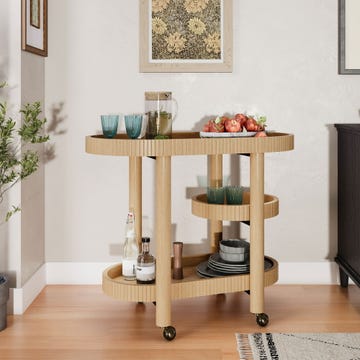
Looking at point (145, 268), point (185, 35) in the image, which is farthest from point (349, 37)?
point (145, 268)

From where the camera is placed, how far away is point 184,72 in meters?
3.50

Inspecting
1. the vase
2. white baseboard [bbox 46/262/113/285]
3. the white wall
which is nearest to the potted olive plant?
the vase

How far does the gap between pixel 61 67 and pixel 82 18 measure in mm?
279

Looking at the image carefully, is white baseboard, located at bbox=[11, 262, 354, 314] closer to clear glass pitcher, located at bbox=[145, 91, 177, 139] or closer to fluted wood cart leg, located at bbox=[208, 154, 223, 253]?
fluted wood cart leg, located at bbox=[208, 154, 223, 253]

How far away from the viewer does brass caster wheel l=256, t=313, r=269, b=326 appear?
2.88 meters

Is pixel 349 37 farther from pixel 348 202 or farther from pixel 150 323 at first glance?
pixel 150 323

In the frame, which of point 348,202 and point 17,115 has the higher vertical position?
point 17,115

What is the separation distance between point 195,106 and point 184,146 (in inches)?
34.9

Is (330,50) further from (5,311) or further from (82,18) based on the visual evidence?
(5,311)

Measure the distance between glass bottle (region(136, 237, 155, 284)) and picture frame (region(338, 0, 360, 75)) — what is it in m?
1.48

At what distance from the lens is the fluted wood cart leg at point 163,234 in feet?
8.82

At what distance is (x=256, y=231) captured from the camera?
2.84 metres

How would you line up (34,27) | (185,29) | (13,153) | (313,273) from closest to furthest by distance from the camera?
(13,153) < (34,27) < (185,29) < (313,273)

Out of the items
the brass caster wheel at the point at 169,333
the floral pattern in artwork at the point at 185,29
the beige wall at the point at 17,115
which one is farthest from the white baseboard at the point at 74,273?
the floral pattern in artwork at the point at 185,29
